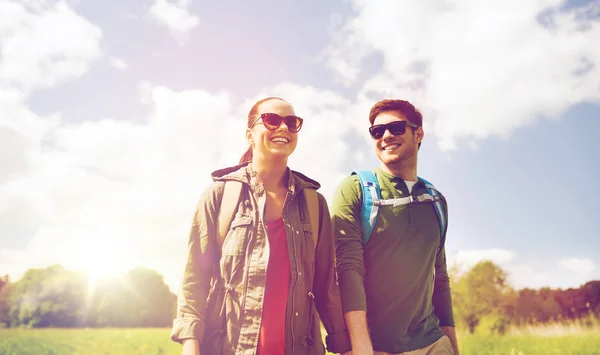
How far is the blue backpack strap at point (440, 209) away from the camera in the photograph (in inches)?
186

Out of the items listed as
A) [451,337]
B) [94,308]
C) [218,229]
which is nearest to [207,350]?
[218,229]

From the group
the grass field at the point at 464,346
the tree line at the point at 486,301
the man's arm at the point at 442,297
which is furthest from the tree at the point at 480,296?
the man's arm at the point at 442,297

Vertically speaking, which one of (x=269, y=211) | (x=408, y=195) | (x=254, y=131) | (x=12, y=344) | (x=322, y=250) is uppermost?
(x=254, y=131)

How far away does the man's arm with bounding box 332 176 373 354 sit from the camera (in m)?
3.81

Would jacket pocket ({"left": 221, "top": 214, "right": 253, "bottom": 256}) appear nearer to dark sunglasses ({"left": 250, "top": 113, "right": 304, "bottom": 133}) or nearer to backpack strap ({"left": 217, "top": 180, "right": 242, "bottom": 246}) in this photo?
backpack strap ({"left": 217, "top": 180, "right": 242, "bottom": 246})

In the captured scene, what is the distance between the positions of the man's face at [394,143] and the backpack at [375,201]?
0.30 meters

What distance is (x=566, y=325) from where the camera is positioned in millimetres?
17281

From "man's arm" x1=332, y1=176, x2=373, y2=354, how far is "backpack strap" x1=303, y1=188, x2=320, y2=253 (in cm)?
37

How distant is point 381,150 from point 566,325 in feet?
55.1

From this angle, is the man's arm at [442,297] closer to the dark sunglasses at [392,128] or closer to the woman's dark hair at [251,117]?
the dark sunglasses at [392,128]

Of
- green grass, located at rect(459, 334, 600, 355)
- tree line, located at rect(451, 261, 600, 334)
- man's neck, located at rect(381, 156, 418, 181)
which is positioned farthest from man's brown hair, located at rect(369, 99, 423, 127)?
tree line, located at rect(451, 261, 600, 334)

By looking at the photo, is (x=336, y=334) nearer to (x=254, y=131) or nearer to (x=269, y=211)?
(x=269, y=211)

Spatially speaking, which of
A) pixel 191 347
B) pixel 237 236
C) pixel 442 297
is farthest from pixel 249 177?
pixel 442 297

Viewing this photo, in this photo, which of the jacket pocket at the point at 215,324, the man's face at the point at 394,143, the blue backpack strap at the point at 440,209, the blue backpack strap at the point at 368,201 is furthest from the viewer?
the man's face at the point at 394,143
